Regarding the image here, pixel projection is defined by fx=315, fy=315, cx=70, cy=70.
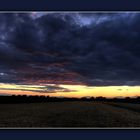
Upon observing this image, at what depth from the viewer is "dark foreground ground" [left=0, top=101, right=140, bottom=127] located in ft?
15.9

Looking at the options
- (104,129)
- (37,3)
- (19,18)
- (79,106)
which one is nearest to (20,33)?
(19,18)

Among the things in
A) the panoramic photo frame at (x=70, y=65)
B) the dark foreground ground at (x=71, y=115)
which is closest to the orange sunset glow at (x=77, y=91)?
the panoramic photo frame at (x=70, y=65)

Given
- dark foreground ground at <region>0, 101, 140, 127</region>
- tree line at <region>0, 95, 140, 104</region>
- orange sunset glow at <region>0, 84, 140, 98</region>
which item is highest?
orange sunset glow at <region>0, 84, 140, 98</region>

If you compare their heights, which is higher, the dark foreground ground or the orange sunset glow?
the orange sunset glow

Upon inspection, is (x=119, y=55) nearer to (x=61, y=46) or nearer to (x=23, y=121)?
(x=61, y=46)

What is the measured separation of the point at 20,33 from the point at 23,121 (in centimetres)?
137

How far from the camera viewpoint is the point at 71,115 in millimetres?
4910

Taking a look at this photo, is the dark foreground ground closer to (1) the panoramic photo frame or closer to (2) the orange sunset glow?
(1) the panoramic photo frame

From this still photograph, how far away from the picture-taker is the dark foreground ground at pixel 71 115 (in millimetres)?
4852

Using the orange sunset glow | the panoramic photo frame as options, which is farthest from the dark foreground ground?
the orange sunset glow

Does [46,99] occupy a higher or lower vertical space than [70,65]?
lower

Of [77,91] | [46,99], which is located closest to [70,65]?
[77,91]

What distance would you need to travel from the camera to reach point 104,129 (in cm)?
484

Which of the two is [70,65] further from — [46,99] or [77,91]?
[46,99]
